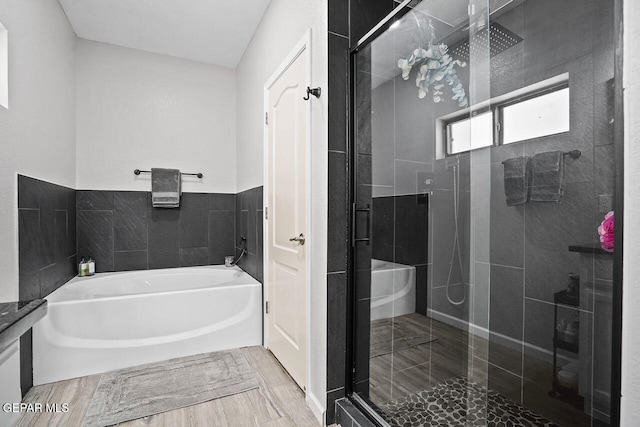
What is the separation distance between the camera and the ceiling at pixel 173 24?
2.58m

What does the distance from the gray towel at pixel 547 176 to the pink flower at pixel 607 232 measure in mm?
231

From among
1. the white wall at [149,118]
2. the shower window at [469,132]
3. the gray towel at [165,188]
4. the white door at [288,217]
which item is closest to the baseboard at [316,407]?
the white door at [288,217]

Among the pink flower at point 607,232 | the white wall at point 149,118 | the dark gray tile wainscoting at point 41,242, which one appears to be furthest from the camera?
the white wall at point 149,118

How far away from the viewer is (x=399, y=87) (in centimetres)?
146

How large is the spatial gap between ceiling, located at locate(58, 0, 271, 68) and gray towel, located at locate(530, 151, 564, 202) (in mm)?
2372

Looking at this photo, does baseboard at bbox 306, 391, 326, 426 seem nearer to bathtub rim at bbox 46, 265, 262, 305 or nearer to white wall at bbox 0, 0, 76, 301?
bathtub rim at bbox 46, 265, 262, 305

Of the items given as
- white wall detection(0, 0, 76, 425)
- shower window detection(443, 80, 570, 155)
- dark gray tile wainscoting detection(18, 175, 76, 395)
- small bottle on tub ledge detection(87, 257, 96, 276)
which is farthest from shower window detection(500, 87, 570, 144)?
small bottle on tub ledge detection(87, 257, 96, 276)

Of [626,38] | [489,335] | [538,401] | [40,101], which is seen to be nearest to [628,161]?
[626,38]

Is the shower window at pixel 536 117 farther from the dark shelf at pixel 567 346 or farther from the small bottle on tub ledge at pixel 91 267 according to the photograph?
the small bottle on tub ledge at pixel 91 267

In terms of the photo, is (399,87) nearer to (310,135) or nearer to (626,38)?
(310,135)

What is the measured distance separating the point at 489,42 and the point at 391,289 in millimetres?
1127

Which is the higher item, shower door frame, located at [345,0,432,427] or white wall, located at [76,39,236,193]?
white wall, located at [76,39,236,193]

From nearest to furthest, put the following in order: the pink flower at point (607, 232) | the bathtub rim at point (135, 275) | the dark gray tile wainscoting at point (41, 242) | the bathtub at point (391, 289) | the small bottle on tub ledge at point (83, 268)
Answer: the pink flower at point (607, 232) → the bathtub at point (391, 289) → the dark gray tile wainscoting at point (41, 242) → the bathtub rim at point (135, 275) → the small bottle on tub ledge at point (83, 268)

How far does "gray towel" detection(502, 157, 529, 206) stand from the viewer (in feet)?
4.15
